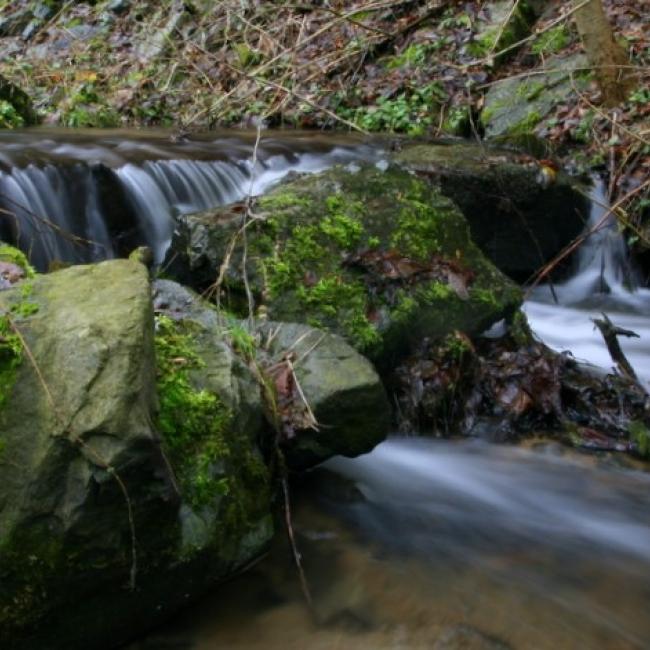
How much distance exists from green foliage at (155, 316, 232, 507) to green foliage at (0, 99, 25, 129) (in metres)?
8.08

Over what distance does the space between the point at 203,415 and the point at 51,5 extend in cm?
1631

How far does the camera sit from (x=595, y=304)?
22.2ft

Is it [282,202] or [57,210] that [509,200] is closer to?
[282,202]

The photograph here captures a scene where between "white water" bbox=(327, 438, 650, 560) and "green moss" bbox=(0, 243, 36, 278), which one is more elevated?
"green moss" bbox=(0, 243, 36, 278)

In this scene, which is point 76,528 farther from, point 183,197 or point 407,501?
point 183,197

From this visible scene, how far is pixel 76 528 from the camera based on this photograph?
2.38m

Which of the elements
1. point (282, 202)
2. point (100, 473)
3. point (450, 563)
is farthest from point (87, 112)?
point (100, 473)

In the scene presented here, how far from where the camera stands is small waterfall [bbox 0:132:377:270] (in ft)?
19.3

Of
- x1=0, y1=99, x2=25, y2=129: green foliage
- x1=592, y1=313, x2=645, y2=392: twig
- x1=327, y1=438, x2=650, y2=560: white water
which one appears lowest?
x1=327, y1=438, x2=650, y2=560: white water

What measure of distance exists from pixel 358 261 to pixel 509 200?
98.7 inches

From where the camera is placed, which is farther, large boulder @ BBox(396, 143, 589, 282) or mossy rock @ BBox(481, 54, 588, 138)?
mossy rock @ BBox(481, 54, 588, 138)

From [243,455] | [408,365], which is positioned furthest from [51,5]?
[243,455]

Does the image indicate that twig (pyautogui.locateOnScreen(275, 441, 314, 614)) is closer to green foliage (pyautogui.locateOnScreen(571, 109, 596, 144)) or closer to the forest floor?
the forest floor

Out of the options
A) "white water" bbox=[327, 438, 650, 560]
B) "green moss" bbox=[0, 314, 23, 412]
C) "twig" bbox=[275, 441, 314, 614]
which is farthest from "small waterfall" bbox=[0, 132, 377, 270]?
"green moss" bbox=[0, 314, 23, 412]
